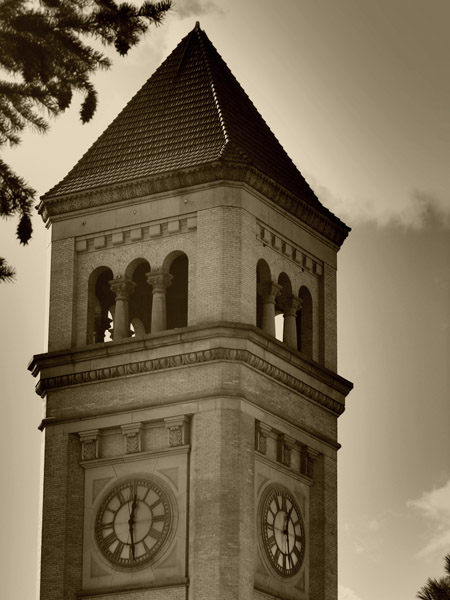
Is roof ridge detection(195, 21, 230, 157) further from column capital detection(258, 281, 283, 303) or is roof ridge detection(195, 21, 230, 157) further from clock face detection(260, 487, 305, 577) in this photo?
clock face detection(260, 487, 305, 577)

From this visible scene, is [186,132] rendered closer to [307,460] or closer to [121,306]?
[121,306]

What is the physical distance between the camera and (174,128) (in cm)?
4991

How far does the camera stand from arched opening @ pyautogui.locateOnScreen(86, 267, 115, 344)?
49.2 metres

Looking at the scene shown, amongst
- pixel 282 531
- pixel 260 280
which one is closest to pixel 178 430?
pixel 282 531

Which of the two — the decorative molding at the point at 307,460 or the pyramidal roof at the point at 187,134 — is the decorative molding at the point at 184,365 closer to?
the decorative molding at the point at 307,460

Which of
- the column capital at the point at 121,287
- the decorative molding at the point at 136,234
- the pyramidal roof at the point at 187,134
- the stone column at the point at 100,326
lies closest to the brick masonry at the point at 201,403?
the decorative molding at the point at 136,234

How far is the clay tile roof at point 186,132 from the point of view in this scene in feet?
160

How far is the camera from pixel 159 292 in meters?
47.9

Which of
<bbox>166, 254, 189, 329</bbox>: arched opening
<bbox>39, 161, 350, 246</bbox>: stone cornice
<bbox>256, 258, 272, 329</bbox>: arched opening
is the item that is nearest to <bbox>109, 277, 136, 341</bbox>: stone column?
<bbox>166, 254, 189, 329</bbox>: arched opening

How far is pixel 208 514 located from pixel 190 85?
37.2 ft

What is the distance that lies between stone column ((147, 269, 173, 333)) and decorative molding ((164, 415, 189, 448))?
2.41 metres

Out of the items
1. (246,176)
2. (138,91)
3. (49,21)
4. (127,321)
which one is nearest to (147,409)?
(127,321)

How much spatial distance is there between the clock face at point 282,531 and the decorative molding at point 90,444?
3.96m

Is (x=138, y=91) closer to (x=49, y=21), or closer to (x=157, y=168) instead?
(x=157, y=168)
